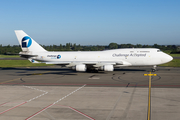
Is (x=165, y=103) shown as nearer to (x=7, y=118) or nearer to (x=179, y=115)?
(x=179, y=115)

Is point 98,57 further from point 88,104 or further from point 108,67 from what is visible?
point 88,104

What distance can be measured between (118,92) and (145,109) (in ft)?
22.7

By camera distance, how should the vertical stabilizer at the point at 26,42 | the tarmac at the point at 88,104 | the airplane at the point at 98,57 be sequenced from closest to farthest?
the tarmac at the point at 88,104 < the airplane at the point at 98,57 < the vertical stabilizer at the point at 26,42

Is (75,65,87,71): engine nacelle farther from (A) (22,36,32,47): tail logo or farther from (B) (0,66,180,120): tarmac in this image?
(B) (0,66,180,120): tarmac

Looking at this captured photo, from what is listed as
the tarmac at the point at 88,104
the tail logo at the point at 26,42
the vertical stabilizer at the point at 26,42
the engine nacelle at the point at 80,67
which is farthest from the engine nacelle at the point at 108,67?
the tail logo at the point at 26,42

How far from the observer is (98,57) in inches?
1764

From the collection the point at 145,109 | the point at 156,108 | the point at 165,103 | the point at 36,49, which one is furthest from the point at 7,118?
the point at 36,49

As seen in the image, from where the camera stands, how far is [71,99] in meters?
20.6

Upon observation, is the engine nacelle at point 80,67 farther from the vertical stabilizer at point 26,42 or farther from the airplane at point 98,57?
the vertical stabilizer at point 26,42

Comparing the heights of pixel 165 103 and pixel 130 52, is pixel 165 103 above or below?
below

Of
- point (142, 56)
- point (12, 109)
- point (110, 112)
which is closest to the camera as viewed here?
point (110, 112)

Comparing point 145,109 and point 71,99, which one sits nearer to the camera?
point 145,109

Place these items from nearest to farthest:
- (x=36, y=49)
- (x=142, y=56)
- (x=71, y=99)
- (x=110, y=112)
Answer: (x=110, y=112) → (x=71, y=99) → (x=142, y=56) → (x=36, y=49)

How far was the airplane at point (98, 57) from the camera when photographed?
42.0 metres
